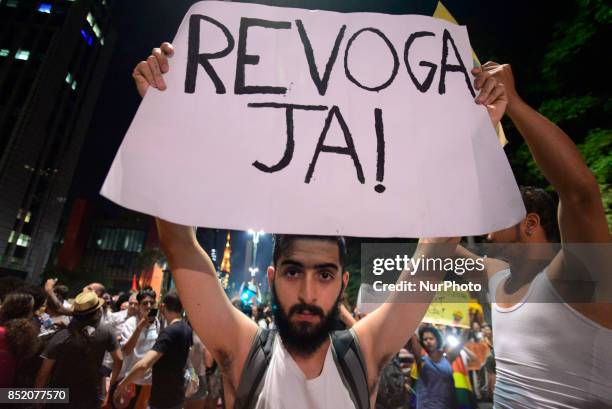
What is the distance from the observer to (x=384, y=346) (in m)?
1.67

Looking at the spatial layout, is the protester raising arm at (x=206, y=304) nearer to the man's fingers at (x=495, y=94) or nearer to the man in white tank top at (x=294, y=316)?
the man in white tank top at (x=294, y=316)

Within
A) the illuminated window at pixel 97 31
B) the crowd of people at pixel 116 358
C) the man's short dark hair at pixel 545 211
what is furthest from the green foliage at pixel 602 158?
the illuminated window at pixel 97 31

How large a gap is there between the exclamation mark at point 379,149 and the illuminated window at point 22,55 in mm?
77287

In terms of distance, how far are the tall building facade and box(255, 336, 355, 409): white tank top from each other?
212 ft

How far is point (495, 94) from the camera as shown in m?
1.65

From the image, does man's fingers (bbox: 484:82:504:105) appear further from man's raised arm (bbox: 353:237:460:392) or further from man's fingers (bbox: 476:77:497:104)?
man's raised arm (bbox: 353:237:460:392)

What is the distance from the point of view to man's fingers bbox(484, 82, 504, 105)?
5.40 feet

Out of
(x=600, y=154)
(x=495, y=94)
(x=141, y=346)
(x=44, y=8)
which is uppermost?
(x=44, y=8)

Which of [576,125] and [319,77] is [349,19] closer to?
[319,77]

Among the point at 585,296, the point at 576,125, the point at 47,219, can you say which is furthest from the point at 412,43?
the point at 47,219

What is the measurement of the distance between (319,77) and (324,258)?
853mm

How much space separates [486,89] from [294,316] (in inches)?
54.9

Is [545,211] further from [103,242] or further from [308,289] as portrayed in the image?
[103,242]

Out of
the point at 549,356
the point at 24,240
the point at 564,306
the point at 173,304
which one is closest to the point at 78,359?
the point at 173,304
